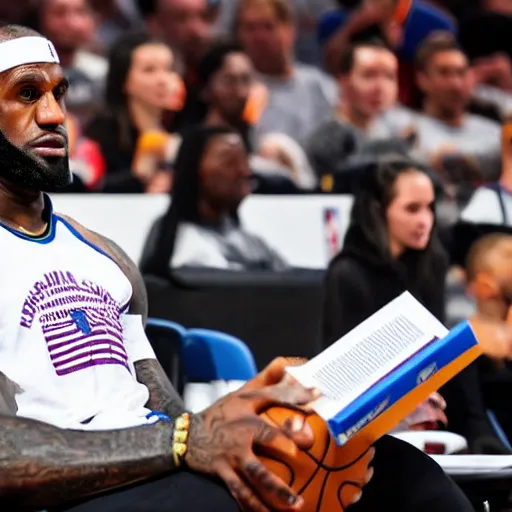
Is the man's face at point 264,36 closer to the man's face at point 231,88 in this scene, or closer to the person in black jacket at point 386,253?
the man's face at point 231,88

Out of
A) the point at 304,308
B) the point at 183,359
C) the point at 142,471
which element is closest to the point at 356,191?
the point at 304,308

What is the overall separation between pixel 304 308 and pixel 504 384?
3.32ft

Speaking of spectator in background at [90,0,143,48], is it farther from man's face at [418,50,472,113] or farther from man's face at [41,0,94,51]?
man's face at [418,50,472,113]

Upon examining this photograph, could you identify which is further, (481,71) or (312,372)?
(481,71)

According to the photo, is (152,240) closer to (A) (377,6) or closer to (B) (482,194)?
(B) (482,194)

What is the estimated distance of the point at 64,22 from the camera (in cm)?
549

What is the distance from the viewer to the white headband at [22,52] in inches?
91.5

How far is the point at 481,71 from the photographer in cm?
661

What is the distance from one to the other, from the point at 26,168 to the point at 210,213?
2.44 m

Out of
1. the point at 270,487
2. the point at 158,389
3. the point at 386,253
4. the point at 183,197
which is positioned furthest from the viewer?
the point at 183,197

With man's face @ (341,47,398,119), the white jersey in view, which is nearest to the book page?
the white jersey

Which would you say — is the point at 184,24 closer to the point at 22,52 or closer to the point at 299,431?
the point at 22,52

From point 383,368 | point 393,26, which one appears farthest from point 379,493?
point 393,26

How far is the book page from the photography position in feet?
6.49
